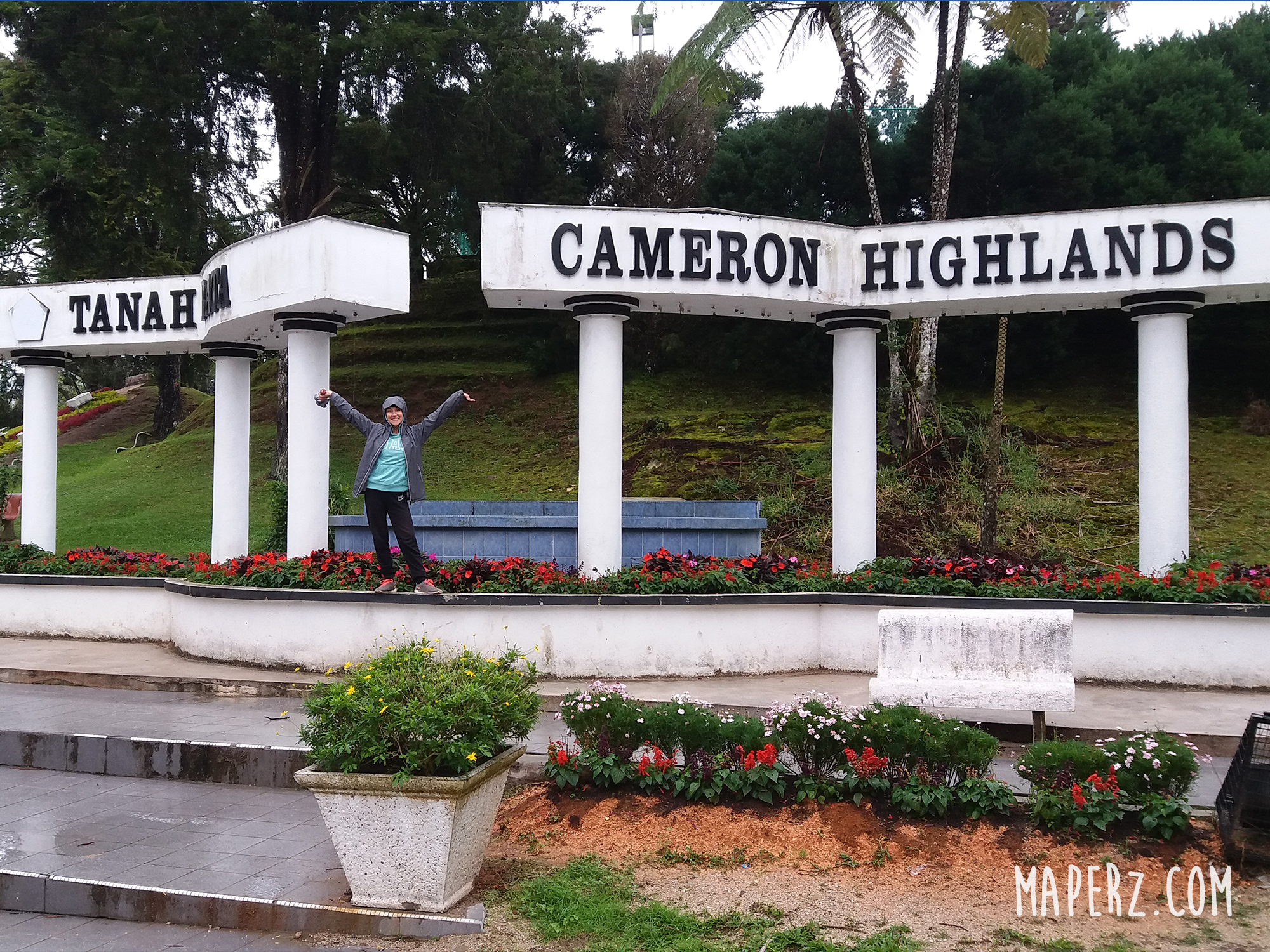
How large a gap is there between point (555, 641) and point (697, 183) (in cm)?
2090

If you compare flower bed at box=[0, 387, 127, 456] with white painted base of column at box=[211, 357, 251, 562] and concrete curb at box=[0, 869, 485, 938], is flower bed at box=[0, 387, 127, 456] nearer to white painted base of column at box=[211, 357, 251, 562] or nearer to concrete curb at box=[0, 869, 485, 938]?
white painted base of column at box=[211, 357, 251, 562]

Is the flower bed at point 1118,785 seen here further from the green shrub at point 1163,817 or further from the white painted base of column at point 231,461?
the white painted base of column at point 231,461

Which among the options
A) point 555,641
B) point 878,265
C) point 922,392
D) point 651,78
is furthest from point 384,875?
point 651,78

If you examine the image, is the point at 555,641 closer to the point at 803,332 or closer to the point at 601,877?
the point at 601,877

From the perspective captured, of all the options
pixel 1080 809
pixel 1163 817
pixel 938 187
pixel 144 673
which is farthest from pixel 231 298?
pixel 938 187

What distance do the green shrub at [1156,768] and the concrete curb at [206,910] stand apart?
3.30 metres

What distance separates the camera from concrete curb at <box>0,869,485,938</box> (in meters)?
4.82

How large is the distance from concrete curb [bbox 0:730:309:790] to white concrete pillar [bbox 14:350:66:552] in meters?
6.84

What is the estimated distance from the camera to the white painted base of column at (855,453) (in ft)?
36.3

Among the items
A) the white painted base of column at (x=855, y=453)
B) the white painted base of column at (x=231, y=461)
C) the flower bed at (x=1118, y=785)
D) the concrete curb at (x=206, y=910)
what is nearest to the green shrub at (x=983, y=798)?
the flower bed at (x=1118, y=785)

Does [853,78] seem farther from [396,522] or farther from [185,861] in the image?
[185,861]

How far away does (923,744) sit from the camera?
568cm

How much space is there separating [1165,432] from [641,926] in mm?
8318

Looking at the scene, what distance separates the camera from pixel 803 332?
80.3 feet
